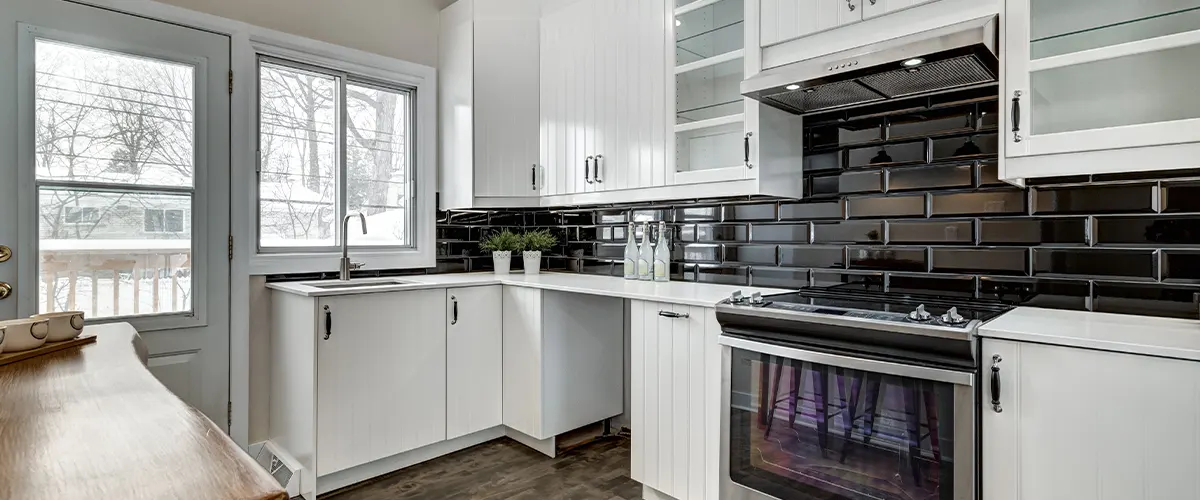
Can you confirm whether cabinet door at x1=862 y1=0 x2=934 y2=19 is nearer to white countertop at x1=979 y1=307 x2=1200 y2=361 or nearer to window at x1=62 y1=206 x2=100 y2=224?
white countertop at x1=979 y1=307 x2=1200 y2=361

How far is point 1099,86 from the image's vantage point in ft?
5.13

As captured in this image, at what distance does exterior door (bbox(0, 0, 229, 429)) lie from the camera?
2.23 metres

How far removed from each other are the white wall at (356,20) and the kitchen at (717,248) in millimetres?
76

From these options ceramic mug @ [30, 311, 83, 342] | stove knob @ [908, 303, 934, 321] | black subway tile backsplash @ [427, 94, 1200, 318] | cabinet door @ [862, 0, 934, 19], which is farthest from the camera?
cabinet door @ [862, 0, 934, 19]

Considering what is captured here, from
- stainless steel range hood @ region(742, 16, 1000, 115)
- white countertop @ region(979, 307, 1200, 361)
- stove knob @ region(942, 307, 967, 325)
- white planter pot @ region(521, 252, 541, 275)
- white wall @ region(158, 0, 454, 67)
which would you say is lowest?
white countertop @ region(979, 307, 1200, 361)

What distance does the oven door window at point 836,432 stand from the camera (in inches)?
62.8

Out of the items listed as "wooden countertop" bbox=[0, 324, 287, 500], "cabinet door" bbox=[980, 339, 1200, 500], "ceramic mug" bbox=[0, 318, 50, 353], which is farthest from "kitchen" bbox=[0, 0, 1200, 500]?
"wooden countertop" bbox=[0, 324, 287, 500]

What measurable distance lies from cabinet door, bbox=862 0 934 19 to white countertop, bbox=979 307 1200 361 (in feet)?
3.23

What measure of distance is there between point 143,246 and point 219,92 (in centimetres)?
75

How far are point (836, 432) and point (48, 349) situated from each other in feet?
6.71

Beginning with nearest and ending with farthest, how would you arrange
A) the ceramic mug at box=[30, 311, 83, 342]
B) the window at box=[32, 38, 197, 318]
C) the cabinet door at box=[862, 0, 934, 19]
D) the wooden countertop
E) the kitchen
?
the wooden countertop → the ceramic mug at box=[30, 311, 83, 342] → the kitchen → the cabinet door at box=[862, 0, 934, 19] → the window at box=[32, 38, 197, 318]

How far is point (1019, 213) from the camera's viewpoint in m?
1.96

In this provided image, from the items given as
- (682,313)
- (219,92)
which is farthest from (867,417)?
(219,92)

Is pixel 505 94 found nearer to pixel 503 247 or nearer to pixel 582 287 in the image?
pixel 503 247
